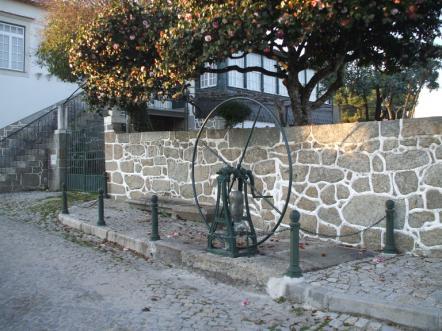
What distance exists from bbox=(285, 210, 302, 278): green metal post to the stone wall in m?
2.03

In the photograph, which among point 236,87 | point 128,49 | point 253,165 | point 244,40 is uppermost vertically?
point 236,87

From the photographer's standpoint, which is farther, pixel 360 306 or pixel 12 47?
pixel 12 47

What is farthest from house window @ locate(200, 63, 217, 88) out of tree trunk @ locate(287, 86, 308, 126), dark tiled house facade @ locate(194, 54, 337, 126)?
tree trunk @ locate(287, 86, 308, 126)

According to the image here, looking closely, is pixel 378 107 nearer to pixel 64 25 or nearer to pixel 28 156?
pixel 64 25

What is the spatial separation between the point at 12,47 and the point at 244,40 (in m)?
15.0

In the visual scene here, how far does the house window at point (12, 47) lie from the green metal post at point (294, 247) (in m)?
16.6

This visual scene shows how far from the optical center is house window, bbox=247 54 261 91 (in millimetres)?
18406

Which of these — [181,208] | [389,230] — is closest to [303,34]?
[389,230]

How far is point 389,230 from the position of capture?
263 inches

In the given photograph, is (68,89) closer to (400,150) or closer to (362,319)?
(400,150)

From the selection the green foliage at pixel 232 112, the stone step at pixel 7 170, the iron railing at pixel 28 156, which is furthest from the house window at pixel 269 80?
the stone step at pixel 7 170

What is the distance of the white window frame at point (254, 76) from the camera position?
60.4 feet

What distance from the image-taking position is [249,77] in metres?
18.6

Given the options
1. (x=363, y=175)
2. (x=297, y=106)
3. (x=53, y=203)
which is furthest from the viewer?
(x=53, y=203)
